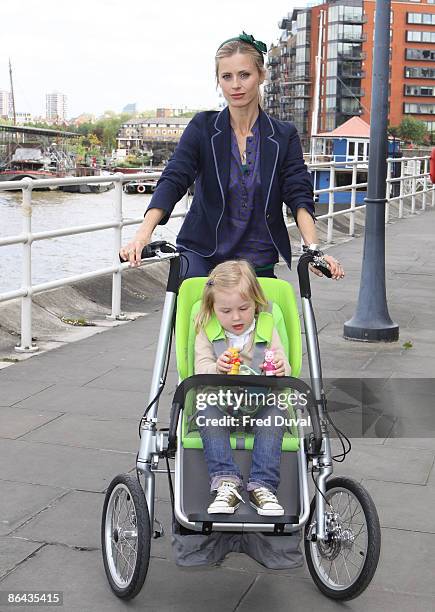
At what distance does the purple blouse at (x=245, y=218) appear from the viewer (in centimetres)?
385

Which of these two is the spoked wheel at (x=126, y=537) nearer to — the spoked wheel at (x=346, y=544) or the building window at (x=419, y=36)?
the spoked wheel at (x=346, y=544)

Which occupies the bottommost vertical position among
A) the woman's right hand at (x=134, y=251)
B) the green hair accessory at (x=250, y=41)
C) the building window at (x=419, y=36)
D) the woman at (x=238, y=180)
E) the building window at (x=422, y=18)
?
the woman's right hand at (x=134, y=251)

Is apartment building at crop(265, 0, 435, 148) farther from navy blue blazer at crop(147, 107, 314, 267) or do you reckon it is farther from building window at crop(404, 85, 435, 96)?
navy blue blazer at crop(147, 107, 314, 267)

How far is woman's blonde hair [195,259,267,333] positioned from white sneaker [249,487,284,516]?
608 mm

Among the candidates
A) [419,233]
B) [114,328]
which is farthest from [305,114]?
[114,328]

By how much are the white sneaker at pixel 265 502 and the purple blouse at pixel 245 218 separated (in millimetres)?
1028

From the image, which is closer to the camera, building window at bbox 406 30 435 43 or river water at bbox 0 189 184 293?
river water at bbox 0 189 184 293

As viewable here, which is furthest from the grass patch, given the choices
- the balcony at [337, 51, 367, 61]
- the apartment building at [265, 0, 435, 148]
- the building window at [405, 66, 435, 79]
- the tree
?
the building window at [405, 66, 435, 79]

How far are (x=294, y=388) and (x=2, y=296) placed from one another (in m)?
3.76

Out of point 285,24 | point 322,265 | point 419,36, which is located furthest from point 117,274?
point 285,24

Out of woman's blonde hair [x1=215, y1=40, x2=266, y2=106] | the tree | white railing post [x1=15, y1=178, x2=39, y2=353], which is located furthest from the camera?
the tree

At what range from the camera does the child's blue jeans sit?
10.3 ft

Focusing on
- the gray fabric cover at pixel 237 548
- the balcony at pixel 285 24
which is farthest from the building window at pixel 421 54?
the gray fabric cover at pixel 237 548

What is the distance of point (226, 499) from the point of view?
3.06 m
